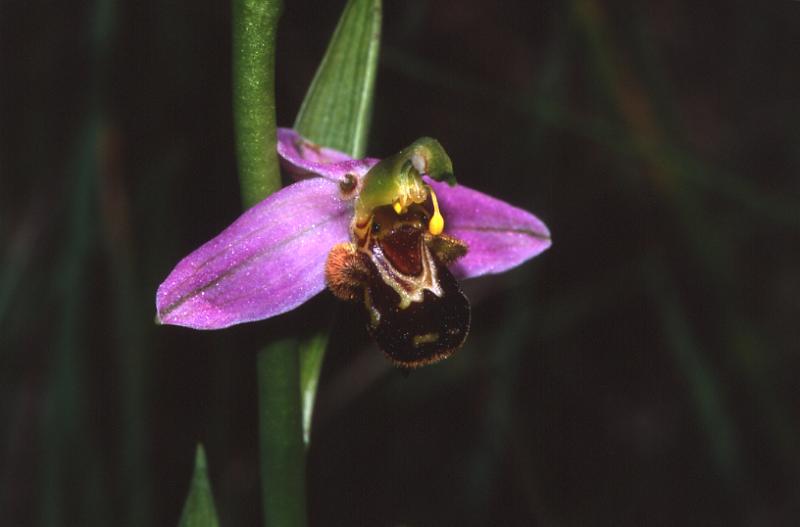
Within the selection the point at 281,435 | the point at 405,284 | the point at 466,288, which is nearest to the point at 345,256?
the point at 405,284

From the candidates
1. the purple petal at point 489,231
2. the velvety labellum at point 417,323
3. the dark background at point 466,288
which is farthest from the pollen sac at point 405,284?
the dark background at point 466,288

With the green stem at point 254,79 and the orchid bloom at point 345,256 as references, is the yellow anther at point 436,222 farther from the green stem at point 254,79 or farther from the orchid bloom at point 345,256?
the green stem at point 254,79

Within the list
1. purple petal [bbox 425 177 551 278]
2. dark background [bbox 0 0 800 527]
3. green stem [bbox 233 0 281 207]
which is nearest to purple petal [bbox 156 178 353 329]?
green stem [bbox 233 0 281 207]

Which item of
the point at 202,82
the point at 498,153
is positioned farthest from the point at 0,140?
the point at 498,153

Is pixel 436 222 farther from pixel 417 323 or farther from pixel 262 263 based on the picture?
pixel 262 263

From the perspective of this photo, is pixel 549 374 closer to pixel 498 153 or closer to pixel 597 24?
pixel 498 153

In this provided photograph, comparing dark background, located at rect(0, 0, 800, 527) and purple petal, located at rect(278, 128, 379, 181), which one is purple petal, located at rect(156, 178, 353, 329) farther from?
dark background, located at rect(0, 0, 800, 527)
